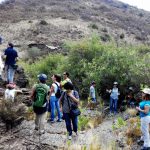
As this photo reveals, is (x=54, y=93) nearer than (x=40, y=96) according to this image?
No

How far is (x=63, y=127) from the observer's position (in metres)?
14.6

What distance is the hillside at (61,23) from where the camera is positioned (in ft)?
189

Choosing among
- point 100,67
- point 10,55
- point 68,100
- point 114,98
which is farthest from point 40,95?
point 100,67

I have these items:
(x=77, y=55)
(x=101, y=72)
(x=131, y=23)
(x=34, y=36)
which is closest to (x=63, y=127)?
(x=101, y=72)

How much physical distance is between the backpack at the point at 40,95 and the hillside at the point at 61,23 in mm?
38308

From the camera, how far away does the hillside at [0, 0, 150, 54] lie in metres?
57.7

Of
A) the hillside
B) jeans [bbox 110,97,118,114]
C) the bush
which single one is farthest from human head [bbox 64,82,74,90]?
the hillside

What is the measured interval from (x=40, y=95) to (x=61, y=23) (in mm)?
52849

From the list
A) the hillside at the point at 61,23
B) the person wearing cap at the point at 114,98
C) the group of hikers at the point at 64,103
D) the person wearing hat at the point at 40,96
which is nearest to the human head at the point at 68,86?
the group of hikers at the point at 64,103

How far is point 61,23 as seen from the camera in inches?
2544

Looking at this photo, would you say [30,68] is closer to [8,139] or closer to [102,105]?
[102,105]

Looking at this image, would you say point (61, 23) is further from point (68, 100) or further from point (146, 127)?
point (146, 127)

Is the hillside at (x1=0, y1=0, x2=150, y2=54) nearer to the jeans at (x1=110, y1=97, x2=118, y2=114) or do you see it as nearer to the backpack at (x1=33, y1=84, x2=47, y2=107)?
the jeans at (x1=110, y1=97, x2=118, y2=114)

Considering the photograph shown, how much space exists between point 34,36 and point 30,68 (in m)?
25.2
